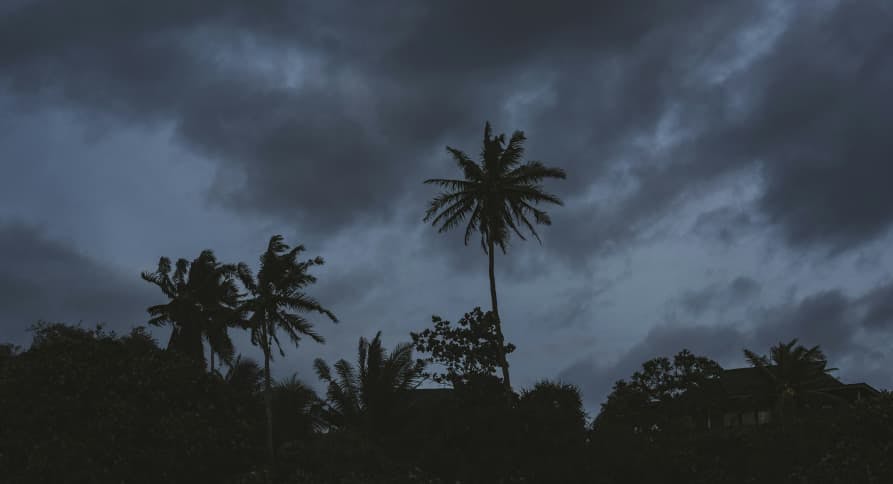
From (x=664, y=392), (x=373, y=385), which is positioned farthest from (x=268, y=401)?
(x=664, y=392)

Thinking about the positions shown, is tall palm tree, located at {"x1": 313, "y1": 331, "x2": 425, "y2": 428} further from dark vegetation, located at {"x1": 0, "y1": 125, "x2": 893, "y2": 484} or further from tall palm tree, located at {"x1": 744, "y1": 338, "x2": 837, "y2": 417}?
tall palm tree, located at {"x1": 744, "y1": 338, "x2": 837, "y2": 417}

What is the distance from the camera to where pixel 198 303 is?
60.0 m

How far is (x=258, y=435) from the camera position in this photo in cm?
3262

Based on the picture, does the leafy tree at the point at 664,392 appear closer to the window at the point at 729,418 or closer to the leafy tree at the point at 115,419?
the window at the point at 729,418

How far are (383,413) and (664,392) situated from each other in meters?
19.9

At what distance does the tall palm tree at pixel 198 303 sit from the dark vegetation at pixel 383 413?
94 millimetres

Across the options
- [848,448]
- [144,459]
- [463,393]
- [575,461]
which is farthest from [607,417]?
[144,459]

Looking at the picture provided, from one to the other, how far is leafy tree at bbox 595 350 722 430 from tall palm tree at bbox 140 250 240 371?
25.5 m

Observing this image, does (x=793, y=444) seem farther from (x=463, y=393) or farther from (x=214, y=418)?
(x=214, y=418)

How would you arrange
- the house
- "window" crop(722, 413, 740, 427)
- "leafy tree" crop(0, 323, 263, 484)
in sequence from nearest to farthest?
1. "leafy tree" crop(0, 323, 263, 484)
2. the house
3. "window" crop(722, 413, 740, 427)

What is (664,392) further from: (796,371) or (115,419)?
(115,419)

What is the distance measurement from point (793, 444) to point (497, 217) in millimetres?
20814

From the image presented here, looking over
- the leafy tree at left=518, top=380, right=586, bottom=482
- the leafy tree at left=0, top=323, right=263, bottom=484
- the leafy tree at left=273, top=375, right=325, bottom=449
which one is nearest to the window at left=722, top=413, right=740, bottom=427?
the leafy tree at left=518, top=380, right=586, bottom=482

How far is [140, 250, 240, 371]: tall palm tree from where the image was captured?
5928cm
